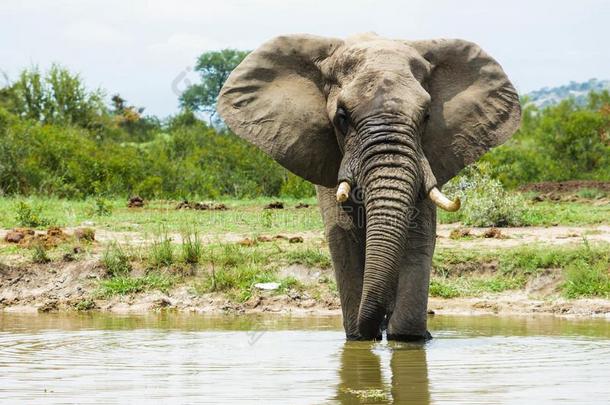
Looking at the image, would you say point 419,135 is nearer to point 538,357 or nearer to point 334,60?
point 334,60

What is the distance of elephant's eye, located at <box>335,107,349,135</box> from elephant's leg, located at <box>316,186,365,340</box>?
0.68 m

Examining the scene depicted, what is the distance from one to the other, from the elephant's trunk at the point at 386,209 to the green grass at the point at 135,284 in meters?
4.79

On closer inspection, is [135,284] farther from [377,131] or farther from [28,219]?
[377,131]

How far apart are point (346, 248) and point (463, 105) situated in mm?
1259

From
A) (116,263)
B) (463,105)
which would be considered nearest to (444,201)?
(463,105)

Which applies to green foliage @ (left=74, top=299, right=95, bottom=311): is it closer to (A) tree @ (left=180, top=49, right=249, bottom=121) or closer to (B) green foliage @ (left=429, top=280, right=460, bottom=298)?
(B) green foliage @ (left=429, top=280, right=460, bottom=298)

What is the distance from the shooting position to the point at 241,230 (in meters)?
13.8

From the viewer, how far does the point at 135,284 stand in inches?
449

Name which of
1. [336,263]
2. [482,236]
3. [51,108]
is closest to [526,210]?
[482,236]

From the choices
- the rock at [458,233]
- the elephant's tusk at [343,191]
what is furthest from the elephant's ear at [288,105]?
the rock at [458,233]

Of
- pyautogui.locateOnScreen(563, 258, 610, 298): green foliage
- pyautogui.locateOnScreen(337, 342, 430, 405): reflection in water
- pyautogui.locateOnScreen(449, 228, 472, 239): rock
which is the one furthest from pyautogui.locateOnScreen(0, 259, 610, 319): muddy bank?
pyautogui.locateOnScreen(337, 342, 430, 405): reflection in water

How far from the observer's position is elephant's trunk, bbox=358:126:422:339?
6.80 m

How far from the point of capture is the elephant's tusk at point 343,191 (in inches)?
272

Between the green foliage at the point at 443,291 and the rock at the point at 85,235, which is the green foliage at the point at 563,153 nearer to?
the rock at the point at 85,235
